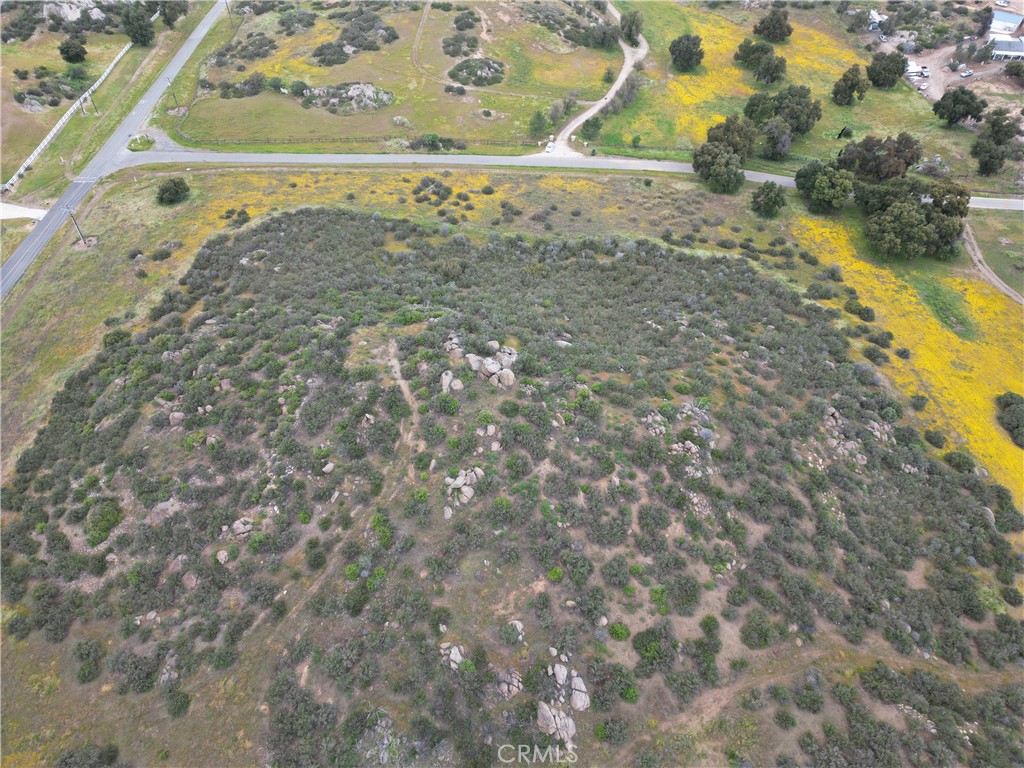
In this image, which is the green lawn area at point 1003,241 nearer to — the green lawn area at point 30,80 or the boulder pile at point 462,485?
the boulder pile at point 462,485

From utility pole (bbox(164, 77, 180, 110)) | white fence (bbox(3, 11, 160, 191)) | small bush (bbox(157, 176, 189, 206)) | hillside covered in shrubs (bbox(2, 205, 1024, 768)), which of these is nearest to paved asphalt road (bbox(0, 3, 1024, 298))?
utility pole (bbox(164, 77, 180, 110))

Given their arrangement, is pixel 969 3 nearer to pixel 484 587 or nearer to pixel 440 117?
pixel 440 117

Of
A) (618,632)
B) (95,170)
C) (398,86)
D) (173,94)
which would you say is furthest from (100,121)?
(618,632)

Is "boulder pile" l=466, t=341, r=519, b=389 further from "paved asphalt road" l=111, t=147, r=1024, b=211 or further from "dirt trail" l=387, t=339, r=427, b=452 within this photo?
"paved asphalt road" l=111, t=147, r=1024, b=211

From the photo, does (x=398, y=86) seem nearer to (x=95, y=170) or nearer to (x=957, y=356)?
(x=95, y=170)

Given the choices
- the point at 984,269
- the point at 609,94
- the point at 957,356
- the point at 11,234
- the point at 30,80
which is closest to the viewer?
the point at 957,356
